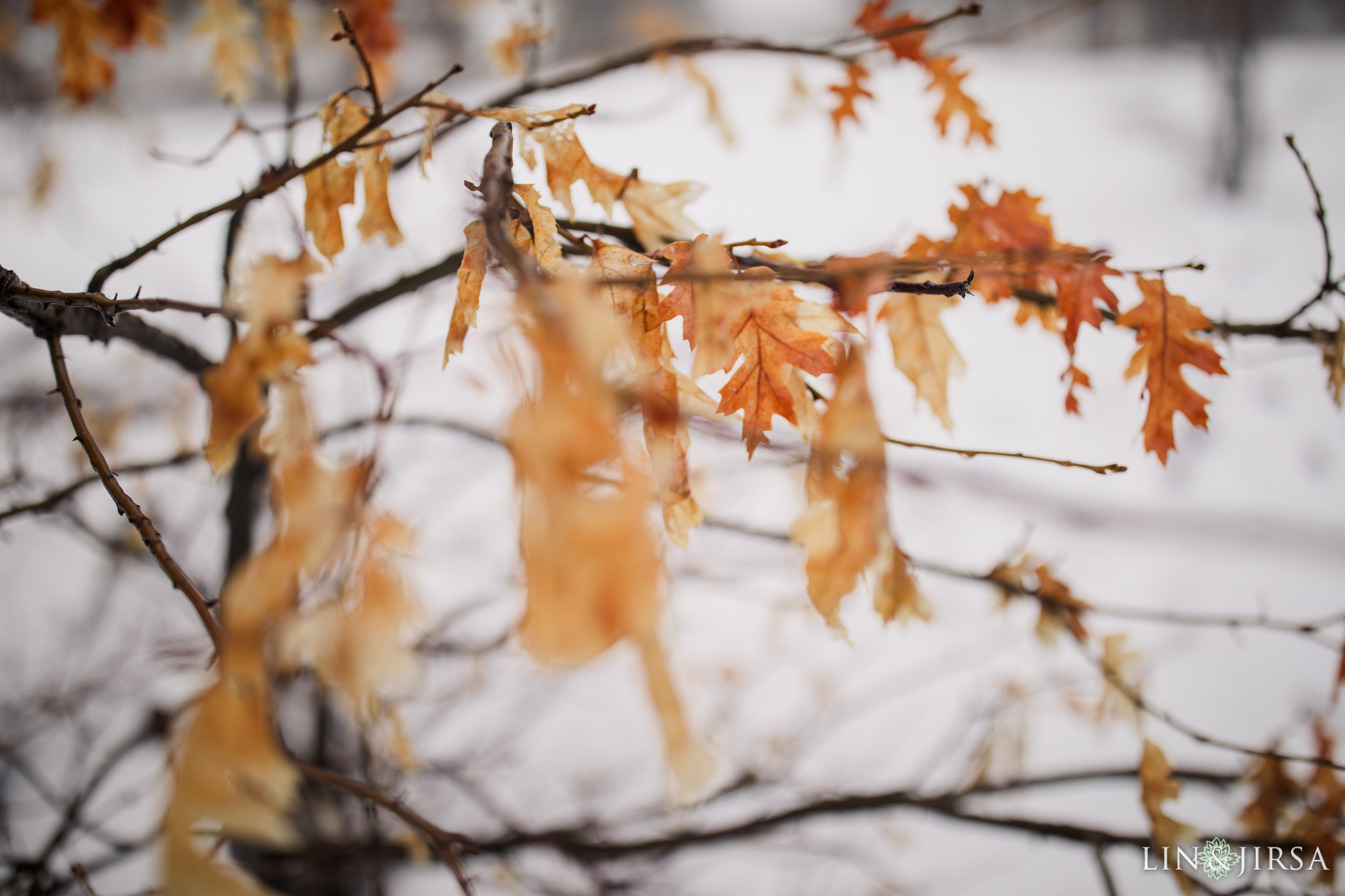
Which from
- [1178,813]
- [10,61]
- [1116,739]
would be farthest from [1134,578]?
[10,61]

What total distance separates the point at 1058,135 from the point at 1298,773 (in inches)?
104

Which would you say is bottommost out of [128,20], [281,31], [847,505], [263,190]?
[847,505]

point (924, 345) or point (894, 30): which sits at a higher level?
point (894, 30)

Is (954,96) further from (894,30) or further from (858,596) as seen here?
(858,596)

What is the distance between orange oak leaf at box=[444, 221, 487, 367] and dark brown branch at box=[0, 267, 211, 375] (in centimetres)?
26

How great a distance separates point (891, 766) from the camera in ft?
5.15

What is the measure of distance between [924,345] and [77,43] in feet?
3.96

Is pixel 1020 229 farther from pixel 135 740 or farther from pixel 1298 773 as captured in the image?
pixel 135 740

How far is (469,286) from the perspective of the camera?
385mm

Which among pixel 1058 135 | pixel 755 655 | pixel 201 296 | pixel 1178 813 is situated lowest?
pixel 1178 813

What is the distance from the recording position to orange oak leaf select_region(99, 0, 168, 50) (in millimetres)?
834

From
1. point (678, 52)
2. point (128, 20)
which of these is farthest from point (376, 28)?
point (678, 52)

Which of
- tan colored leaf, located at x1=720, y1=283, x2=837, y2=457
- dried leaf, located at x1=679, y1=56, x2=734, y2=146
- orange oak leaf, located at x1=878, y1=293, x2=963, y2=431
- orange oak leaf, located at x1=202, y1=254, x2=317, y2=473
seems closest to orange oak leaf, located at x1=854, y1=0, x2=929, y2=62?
dried leaf, located at x1=679, y1=56, x2=734, y2=146

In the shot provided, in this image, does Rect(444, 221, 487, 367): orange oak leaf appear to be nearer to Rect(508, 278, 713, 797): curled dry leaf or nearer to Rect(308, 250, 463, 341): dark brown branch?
Rect(308, 250, 463, 341): dark brown branch
